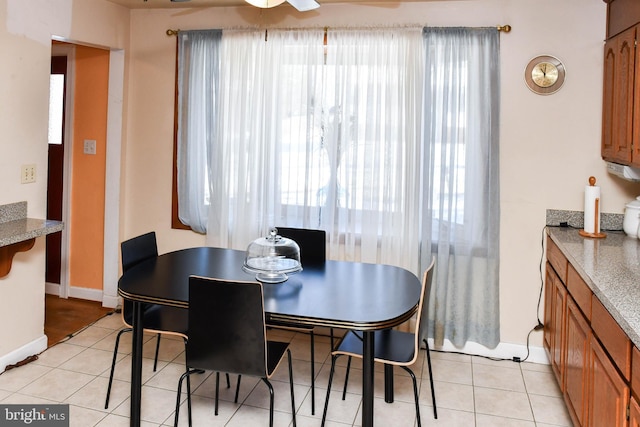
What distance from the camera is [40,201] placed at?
344cm

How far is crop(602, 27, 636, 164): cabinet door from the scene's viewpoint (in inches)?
109

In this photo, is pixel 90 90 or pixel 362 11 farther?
pixel 90 90

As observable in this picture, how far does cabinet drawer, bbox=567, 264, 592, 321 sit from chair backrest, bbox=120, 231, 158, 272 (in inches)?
89.9

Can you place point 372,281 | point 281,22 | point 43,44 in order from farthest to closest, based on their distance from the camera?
point 281,22 < point 43,44 < point 372,281

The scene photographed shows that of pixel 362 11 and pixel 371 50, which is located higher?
pixel 362 11

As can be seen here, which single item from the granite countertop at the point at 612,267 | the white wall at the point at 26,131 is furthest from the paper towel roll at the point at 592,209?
the white wall at the point at 26,131

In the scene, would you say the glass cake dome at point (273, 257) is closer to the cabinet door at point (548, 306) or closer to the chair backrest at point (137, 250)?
the chair backrest at point (137, 250)

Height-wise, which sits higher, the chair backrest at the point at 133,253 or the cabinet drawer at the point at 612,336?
the chair backrest at the point at 133,253

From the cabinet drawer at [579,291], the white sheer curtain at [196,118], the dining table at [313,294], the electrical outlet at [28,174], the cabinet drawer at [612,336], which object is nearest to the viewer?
the cabinet drawer at [612,336]

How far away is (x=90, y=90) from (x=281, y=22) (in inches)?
67.2

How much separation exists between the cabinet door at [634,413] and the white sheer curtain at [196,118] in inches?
120

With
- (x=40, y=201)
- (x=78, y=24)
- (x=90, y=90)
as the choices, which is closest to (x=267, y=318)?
(x=40, y=201)

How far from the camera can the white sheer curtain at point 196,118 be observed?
12.9ft

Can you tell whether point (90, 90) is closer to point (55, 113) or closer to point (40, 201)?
point (55, 113)
